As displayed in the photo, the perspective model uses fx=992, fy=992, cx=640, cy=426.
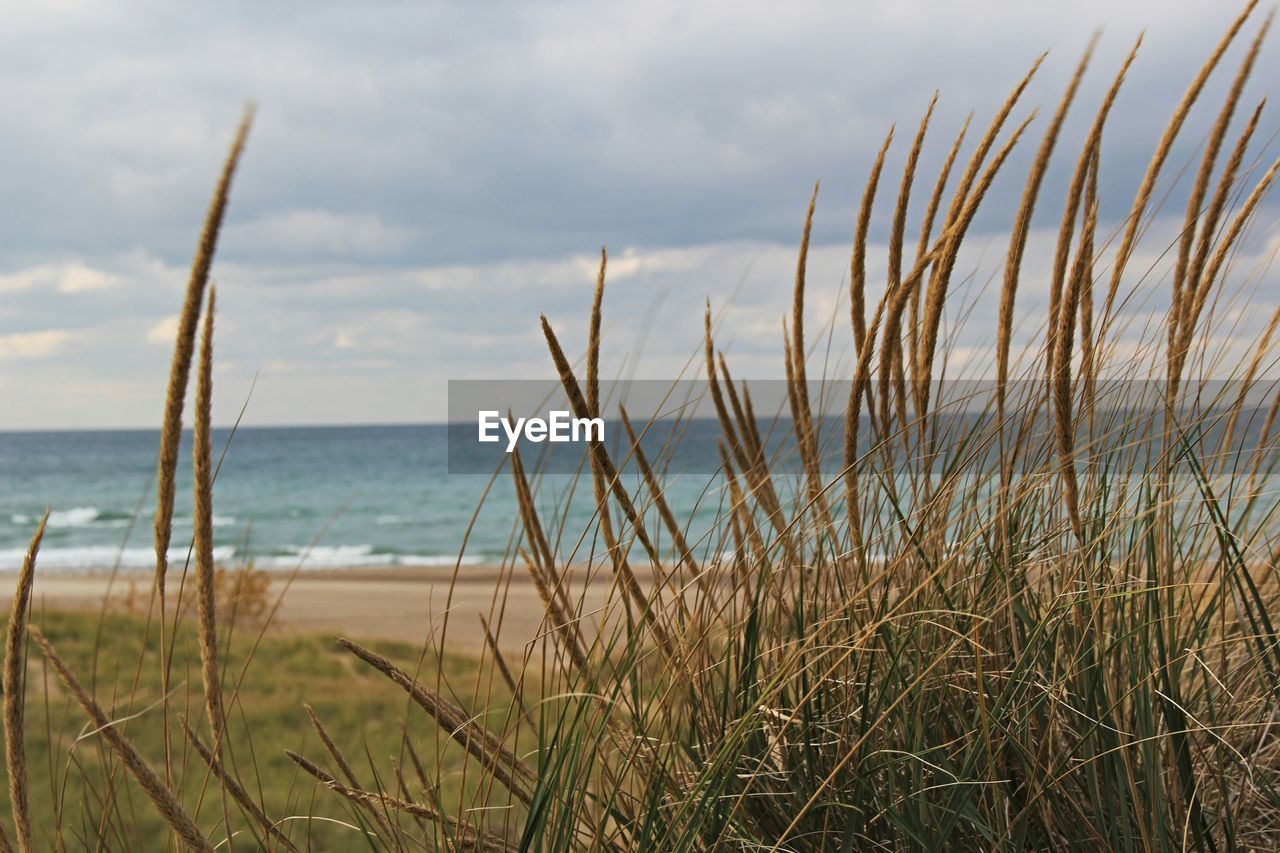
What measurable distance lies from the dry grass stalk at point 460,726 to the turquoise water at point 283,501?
369mm

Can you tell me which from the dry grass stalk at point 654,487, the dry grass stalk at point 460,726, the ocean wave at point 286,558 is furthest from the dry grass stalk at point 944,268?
the ocean wave at point 286,558

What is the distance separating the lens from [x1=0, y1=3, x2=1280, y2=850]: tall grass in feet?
3.51

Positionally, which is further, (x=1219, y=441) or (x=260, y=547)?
(x=260, y=547)

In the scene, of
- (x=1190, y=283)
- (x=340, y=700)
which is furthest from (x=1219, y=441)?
(x=340, y=700)

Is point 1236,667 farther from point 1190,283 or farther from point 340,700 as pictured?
point 340,700

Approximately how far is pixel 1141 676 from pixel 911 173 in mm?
739

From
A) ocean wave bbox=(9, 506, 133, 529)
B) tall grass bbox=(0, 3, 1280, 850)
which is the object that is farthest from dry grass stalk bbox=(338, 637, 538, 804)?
ocean wave bbox=(9, 506, 133, 529)

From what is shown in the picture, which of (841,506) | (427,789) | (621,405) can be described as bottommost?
(427,789)

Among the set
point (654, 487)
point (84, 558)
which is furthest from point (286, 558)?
point (654, 487)

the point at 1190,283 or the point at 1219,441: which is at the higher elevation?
the point at 1190,283

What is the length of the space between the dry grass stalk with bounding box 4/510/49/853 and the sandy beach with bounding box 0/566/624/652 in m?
8.89

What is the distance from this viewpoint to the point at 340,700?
6.33m

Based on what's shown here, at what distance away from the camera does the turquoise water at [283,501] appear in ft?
74.0

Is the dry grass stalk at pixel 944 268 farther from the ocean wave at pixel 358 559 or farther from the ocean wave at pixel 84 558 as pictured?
the ocean wave at pixel 84 558
